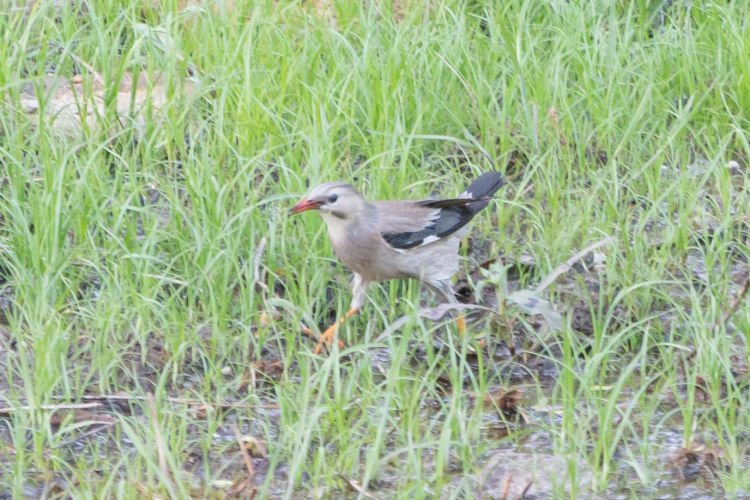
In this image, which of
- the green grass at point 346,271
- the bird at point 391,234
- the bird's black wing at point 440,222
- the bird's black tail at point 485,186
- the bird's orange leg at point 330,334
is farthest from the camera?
the bird's black tail at point 485,186

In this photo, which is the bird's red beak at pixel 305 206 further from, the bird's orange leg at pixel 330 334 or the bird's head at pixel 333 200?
the bird's orange leg at pixel 330 334

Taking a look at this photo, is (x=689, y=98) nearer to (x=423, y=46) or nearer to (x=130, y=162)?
(x=423, y=46)

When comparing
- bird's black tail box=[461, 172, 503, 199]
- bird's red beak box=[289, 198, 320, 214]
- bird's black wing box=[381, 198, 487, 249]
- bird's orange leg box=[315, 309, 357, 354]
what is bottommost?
bird's orange leg box=[315, 309, 357, 354]

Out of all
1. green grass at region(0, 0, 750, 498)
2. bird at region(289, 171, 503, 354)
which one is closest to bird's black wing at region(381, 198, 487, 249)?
bird at region(289, 171, 503, 354)

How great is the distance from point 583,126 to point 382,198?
1.20 meters

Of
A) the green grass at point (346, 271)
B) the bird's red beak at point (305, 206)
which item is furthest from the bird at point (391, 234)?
the green grass at point (346, 271)

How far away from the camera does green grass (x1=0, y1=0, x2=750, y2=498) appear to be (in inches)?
165

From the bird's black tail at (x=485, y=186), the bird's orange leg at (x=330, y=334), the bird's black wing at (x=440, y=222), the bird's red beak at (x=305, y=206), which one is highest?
the bird's red beak at (x=305, y=206)

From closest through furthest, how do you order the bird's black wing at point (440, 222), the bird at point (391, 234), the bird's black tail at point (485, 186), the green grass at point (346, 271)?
the green grass at point (346, 271) < the bird at point (391, 234) < the bird's black wing at point (440, 222) < the bird's black tail at point (485, 186)

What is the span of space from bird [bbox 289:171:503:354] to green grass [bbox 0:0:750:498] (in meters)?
0.18

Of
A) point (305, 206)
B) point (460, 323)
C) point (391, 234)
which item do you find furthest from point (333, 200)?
point (460, 323)

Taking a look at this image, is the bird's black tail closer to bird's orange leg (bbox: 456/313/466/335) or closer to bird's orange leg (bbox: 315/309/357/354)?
bird's orange leg (bbox: 456/313/466/335)

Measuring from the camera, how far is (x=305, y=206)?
16.1 feet

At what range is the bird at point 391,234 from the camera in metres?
4.98
